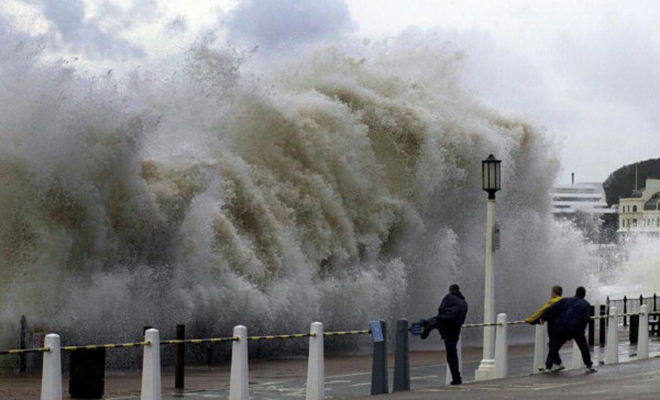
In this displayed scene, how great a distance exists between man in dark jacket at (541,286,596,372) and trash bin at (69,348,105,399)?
9637 mm

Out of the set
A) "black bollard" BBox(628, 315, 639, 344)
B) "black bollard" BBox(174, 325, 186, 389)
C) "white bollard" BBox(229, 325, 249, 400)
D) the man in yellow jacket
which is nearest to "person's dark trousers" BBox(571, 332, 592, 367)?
the man in yellow jacket

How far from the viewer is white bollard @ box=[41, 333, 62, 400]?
15547mm

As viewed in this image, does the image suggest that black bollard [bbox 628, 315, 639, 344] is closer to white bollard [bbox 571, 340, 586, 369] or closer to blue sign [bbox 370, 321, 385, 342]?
white bollard [bbox 571, 340, 586, 369]

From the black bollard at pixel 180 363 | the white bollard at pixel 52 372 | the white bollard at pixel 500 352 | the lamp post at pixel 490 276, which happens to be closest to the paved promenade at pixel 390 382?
the black bollard at pixel 180 363

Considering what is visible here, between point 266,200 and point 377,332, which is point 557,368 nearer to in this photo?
point 377,332

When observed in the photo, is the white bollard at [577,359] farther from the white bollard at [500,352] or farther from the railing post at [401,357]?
the railing post at [401,357]

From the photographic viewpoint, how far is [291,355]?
1225 inches

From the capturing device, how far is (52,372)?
15.6 m

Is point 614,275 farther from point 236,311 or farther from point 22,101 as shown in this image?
point 22,101

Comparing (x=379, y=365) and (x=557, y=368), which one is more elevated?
(x=379, y=365)

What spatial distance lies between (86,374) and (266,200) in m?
17.1

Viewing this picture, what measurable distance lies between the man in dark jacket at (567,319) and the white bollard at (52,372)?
12.0 m

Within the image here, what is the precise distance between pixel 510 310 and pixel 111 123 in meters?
21.4

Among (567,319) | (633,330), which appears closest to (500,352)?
(567,319)
